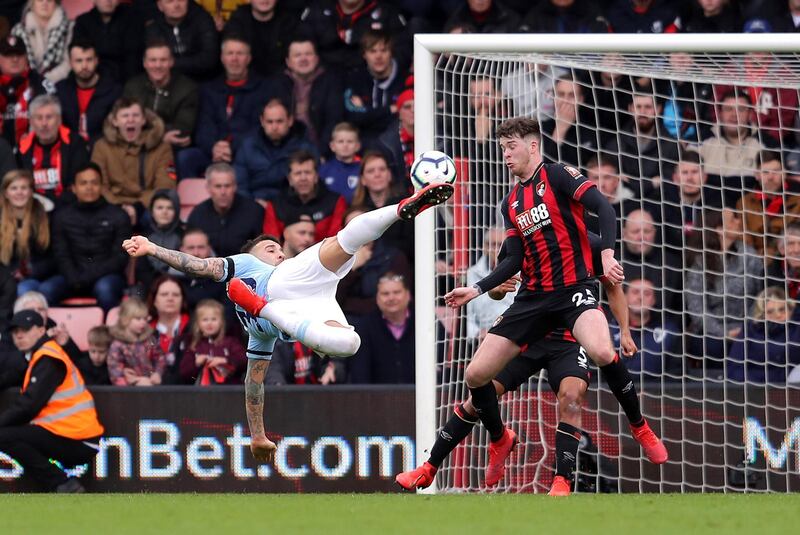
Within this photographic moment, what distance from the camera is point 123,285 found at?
12.0m

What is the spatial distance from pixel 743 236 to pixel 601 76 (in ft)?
5.12

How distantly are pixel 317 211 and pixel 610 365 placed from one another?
394cm

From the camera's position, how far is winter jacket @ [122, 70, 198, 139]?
1245cm

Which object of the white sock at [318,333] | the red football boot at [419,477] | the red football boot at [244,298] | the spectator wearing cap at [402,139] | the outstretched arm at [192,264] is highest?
the spectator wearing cap at [402,139]

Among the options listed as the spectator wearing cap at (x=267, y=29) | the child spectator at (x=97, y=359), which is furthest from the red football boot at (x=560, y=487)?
the spectator wearing cap at (x=267, y=29)

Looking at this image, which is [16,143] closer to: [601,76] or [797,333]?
[601,76]

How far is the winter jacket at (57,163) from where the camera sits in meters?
12.4

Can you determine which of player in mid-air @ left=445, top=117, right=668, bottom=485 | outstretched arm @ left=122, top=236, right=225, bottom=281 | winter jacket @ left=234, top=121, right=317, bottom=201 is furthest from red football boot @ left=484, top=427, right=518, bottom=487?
winter jacket @ left=234, top=121, right=317, bottom=201

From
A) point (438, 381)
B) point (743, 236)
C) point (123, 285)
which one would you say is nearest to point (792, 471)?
point (743, 236)

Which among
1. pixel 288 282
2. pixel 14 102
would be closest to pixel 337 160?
pixel 14 102

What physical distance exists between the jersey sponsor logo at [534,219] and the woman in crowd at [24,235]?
5.01 m

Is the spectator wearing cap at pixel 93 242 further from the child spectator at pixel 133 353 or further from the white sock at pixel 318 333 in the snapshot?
the white sock at pixel 318 333

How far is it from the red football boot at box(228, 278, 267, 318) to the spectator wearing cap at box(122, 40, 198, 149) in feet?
14.4

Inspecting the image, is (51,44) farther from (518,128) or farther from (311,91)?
(518,128)
